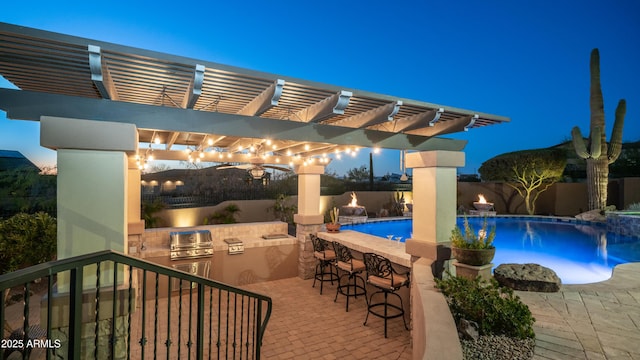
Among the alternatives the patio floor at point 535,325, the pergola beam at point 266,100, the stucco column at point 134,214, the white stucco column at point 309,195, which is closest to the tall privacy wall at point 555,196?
the white stucco column at point 309,195

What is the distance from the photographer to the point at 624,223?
12.5m

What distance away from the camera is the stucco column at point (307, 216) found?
8.33 m

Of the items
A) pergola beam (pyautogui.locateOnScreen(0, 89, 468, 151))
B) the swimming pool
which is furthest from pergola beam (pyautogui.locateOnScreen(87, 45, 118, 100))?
the swimming pool

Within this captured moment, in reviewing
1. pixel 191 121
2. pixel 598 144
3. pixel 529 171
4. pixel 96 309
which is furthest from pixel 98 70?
pixel 529 171

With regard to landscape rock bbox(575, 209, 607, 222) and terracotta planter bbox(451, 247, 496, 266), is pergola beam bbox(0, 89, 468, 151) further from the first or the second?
landscape rock bbox(575, 209, 607, 222)

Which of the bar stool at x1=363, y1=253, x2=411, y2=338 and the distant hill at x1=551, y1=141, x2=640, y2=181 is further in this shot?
the distant hill at x1=551, y1=141, x2=640, y2=181

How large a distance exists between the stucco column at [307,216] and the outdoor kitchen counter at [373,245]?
0.39 metres

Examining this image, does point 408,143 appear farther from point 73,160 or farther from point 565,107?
point 565,107

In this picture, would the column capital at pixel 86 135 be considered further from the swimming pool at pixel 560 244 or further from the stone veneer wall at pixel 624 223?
the stone veneer wall at pixel 624 223

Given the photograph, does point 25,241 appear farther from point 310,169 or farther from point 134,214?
point 310,169

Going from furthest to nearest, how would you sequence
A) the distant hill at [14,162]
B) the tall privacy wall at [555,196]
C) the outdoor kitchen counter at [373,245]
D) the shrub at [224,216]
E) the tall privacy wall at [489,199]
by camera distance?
the tall privacy wall at [555,196] → the tall privacy wall at [489,199] → the shrub at [224,216] → the distant hill at [14,162] → the outdoor kitchen counter at [373,245]

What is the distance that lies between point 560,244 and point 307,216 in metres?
9.94

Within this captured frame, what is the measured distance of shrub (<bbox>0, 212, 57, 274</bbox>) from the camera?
6340mm

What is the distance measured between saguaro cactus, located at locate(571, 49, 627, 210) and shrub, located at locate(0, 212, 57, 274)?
66.5ft
